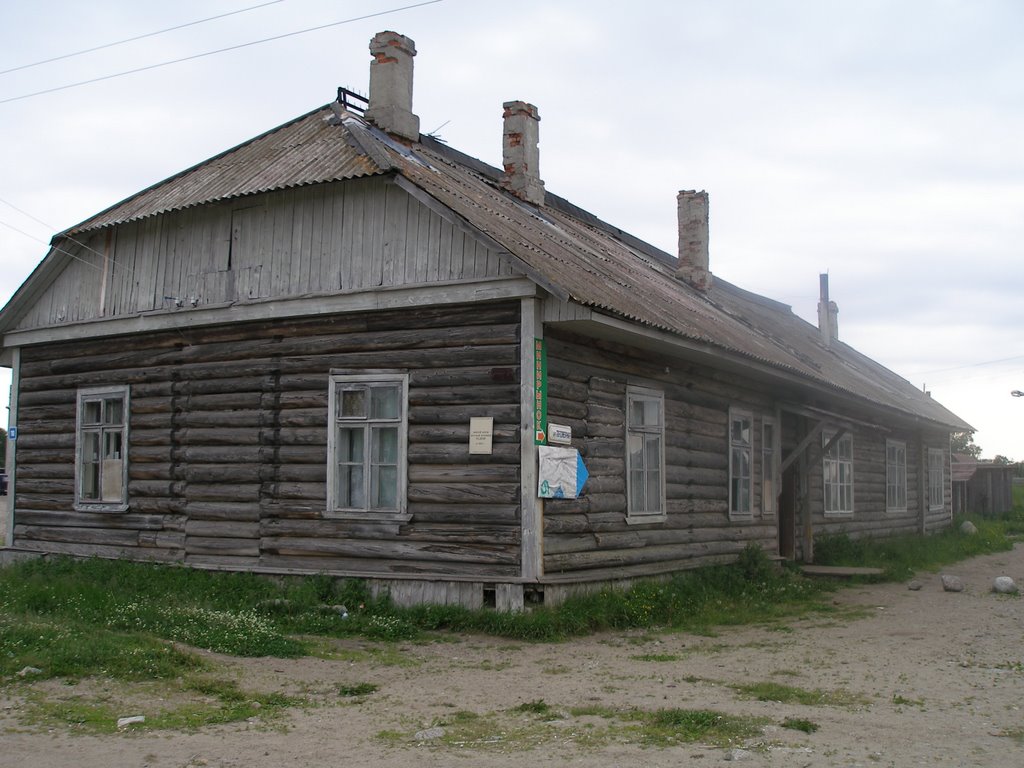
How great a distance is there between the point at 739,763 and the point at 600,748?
80cm

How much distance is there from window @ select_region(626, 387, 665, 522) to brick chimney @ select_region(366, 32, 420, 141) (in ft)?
15.9

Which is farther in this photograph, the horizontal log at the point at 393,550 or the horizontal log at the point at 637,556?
the horizontal log at the point at 637,556

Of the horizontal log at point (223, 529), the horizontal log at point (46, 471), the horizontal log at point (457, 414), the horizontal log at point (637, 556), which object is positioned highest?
the horizontal log at point (457, 414)

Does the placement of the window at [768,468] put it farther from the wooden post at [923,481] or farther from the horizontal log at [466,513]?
the wooden post at [923,481]

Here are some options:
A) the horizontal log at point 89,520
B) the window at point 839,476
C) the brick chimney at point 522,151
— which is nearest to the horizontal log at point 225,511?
the horizontal log at point 89,520

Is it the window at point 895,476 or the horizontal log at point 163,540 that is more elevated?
the window at point 895,476

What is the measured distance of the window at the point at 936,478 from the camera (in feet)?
89.6

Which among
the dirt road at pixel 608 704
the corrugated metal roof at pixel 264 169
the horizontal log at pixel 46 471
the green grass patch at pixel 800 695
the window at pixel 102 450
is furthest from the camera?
the horizontal log at pixel 46 471

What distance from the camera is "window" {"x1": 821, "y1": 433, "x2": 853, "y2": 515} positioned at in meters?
19.8

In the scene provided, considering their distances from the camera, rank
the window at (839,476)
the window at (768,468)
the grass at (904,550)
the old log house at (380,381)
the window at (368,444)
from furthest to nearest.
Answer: the window at (839,476)
the grass at (904,550)
the window at (768,468)
the window at (368,444)
the old log house at (380,381)

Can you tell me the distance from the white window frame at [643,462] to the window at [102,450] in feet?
21.2

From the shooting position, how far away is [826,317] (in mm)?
27703

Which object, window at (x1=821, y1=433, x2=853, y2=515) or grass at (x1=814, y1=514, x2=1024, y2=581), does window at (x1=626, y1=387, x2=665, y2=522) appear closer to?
grass at (x1=814, y1=514, x2=1024, y2=581)

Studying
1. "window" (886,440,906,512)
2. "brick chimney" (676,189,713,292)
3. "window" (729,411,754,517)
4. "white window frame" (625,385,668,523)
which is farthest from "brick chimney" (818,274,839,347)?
"white window frame" (625,385,668,523)
